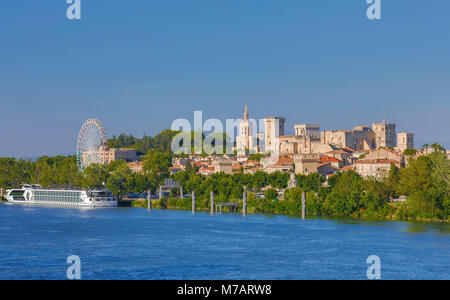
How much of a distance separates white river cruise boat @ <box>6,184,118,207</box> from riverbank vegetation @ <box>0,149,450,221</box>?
9.14ft

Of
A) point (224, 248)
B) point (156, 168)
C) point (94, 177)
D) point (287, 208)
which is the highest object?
point (156, 168)

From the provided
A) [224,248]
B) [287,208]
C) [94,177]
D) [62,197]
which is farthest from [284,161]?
[224,248]

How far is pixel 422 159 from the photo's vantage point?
43.4 m

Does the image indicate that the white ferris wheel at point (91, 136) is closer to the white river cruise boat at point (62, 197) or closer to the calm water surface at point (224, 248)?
the white river cruise boat at point (62, 197)

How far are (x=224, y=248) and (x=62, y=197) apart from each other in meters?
38.3

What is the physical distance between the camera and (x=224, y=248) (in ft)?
98.8

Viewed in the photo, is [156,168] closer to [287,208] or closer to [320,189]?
[287,208]

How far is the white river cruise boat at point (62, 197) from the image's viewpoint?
2411 inches

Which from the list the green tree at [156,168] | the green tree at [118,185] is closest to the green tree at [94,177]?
the green tree at [156,168]

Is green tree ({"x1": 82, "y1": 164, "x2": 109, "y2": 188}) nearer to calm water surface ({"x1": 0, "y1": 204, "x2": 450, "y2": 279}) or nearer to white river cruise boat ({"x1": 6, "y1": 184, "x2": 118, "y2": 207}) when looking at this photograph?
white river cruise boat ({"x1": 6, "y1": 184, "x2": 118, "y2": 207})

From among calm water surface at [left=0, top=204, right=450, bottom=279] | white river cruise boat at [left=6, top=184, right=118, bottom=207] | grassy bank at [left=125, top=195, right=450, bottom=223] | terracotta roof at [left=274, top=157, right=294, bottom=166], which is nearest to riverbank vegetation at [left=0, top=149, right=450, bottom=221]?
grassy bank at [left=125, top=195, right=450, bottom=223]

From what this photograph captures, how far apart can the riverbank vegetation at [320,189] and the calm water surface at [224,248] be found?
308 centimetres
